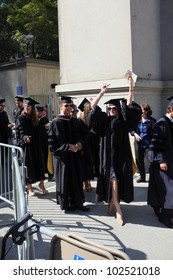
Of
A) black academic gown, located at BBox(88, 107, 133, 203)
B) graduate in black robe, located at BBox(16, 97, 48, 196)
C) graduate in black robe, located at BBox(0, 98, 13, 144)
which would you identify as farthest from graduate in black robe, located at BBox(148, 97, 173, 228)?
graduate in black robe, located at BBox(0, 98, 13, 144)

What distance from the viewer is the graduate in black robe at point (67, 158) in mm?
5816

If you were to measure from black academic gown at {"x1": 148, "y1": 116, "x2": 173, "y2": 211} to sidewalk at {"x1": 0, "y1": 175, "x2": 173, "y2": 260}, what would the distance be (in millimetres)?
408

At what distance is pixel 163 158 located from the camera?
518 cm

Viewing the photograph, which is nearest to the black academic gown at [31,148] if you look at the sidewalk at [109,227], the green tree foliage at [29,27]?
the sidewalk at [109,227]

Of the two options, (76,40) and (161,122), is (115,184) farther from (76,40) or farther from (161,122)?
(76,40)

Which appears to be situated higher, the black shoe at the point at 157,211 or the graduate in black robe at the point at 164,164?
the graduate in black robe at the point at 164,164

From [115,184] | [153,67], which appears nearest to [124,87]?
[153,67]

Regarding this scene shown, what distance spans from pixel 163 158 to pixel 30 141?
2878 millimetres

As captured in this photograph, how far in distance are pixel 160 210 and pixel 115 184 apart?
0.83m

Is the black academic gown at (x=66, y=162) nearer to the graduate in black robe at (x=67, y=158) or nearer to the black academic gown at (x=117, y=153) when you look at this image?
the graduate in black robe at (x=67, y=158)

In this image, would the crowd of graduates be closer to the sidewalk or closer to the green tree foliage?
the sidewalk

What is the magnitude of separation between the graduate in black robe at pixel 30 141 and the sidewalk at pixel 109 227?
47 centimetres

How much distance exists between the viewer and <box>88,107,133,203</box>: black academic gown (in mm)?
5473

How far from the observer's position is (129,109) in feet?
17.5
